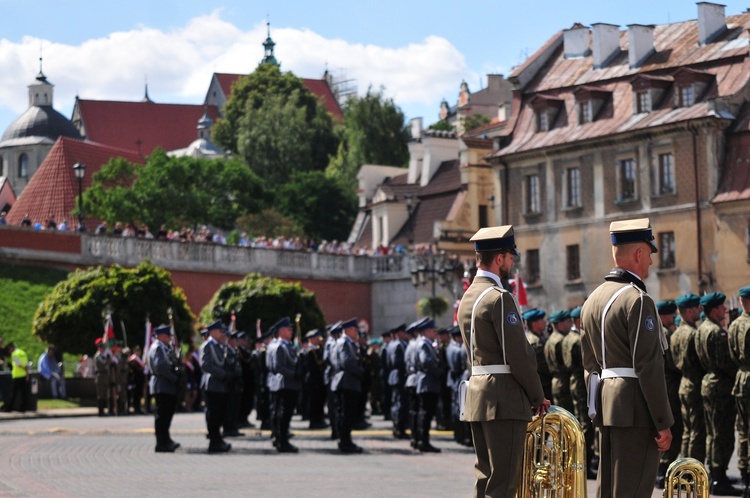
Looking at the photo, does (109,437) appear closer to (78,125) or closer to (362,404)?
(362,404)

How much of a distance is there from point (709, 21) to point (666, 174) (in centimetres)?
609

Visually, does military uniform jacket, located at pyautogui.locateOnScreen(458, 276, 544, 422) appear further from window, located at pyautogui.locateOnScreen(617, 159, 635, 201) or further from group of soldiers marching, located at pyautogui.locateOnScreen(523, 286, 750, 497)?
window, located at pyautogui.locateOnScreen(617, 159, 635, 201)

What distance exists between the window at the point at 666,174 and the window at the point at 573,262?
15.3 feet

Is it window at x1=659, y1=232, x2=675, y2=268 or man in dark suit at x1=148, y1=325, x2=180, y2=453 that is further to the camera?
window at x1=659, y1=232, x2=675, y2=268

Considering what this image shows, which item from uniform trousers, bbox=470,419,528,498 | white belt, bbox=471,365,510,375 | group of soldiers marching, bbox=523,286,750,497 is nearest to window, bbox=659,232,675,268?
group of soldiers marching, bbox=523,286,750,497

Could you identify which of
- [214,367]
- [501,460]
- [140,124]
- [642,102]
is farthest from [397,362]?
[140,124]

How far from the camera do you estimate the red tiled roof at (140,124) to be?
131 m

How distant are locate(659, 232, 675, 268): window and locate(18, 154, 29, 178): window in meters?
85.5

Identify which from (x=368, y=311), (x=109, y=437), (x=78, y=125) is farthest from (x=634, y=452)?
(x=78, y=125)

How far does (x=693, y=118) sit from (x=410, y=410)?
27.8 meters

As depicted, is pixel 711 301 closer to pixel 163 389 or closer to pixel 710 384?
pixel 710 384

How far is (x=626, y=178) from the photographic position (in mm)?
50969

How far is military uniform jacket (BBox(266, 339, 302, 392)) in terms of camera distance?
21.8 metres

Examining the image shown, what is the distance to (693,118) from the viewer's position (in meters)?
47.7
